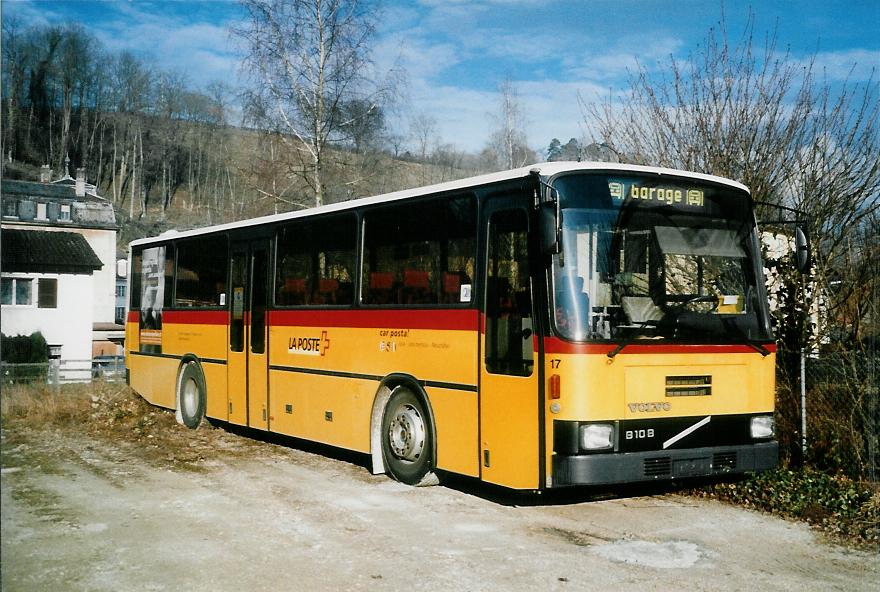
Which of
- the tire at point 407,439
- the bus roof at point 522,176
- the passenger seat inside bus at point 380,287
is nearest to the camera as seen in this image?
the bus roof at point 522,176

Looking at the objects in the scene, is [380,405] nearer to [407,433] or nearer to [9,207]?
[407,433]

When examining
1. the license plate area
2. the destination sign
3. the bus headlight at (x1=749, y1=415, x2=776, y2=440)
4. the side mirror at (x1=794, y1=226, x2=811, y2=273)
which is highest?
the destination sign

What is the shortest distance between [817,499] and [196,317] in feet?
32.7

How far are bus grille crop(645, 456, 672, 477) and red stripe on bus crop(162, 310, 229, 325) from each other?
798cm

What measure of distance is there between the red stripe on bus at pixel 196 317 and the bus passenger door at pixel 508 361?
6516 millimetres

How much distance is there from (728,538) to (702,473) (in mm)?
716

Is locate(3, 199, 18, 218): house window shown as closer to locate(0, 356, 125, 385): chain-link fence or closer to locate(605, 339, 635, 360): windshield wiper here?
locate(0, 356, 125, 385): chain-link fence

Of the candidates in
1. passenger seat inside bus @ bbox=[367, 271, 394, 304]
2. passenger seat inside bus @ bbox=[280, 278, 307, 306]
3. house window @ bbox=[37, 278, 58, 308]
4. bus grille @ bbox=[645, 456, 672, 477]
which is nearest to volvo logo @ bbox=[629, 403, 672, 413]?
bus grille @ bbox=[645, 456, 672, 477]

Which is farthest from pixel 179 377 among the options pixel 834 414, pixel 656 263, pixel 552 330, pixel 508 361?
pixel 834 414

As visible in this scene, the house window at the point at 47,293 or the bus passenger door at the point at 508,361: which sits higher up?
the house window at the point at 47,293

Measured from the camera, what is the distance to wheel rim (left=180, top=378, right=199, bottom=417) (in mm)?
15305

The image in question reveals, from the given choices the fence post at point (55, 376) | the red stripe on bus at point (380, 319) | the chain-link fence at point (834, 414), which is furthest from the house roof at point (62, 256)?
the chain-link fence at point (834, 414)

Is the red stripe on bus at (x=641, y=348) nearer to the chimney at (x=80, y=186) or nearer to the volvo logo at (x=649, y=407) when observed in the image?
the volvo logo at (x=649, y=407)

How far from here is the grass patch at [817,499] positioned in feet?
26.8
